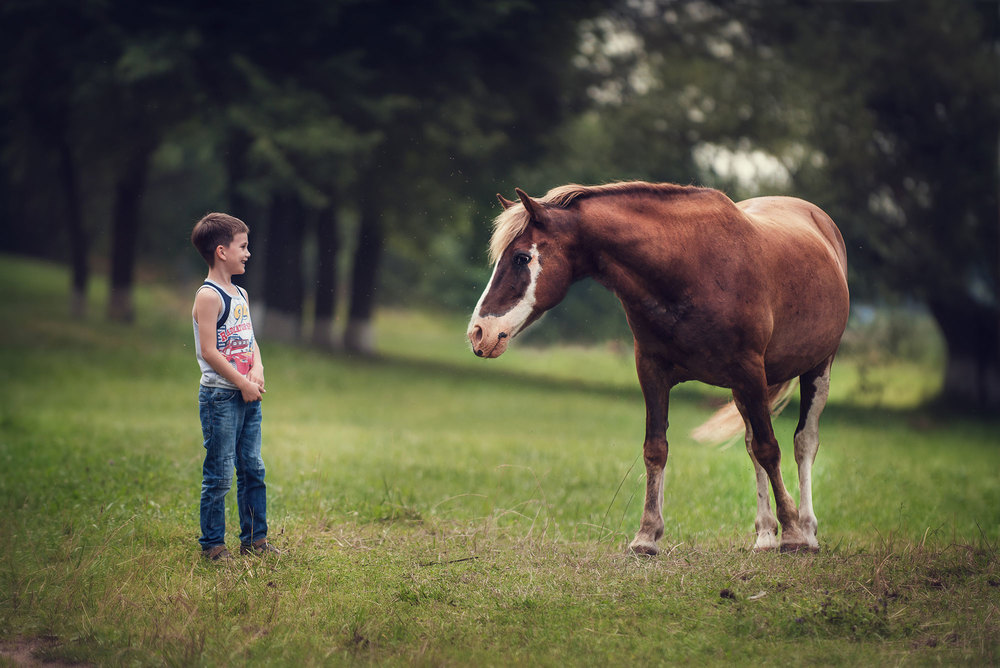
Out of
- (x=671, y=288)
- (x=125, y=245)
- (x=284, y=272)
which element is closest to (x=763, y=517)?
(x=671, y=288)

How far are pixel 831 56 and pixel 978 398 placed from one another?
7683mm

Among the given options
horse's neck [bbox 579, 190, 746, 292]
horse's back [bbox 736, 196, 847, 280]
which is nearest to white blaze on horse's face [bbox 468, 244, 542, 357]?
horse's neck [bbox 579, 190, 746, 292]

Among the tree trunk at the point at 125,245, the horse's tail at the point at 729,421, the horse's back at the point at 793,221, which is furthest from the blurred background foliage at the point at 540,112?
the horse's tail at the point at 729,421

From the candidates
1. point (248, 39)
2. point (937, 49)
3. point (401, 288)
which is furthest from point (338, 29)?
point (401, 288)

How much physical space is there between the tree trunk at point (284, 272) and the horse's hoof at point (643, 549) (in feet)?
53.3

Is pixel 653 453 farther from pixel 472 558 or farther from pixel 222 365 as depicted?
pixel 222 365

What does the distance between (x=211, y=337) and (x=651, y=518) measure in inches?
113

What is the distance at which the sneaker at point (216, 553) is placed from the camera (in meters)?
5.74

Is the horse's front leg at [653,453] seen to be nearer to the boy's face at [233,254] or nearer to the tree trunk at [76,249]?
the boy's face at [233,254]

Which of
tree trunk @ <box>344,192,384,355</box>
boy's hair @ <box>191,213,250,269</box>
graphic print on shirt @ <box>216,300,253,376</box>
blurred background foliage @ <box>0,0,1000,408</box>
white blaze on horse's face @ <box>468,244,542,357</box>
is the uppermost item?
blurred background foliage @ <box>0,0,1000,408</box>

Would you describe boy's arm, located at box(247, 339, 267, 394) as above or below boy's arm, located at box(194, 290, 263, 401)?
below

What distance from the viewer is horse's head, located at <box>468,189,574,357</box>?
5.05 metres

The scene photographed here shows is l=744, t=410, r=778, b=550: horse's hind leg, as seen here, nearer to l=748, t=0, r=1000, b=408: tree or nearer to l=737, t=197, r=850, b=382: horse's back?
l=737, t=197, r=850, b=382: horse's back

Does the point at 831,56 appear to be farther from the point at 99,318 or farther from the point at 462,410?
the point at 99,318
